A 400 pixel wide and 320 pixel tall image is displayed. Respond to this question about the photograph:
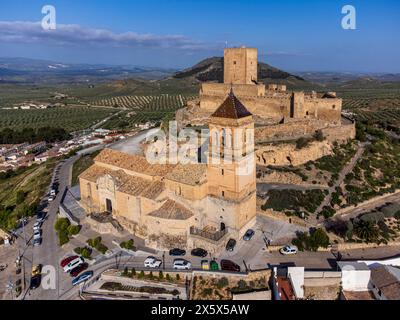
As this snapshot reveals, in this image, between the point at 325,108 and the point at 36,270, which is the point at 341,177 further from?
the point at 36,270

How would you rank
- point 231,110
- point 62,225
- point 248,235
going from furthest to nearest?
point 62,225 < point 248,235 < point 231,110

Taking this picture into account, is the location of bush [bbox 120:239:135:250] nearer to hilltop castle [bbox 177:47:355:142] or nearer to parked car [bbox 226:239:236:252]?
parked car [bbox 226:239:236:252]

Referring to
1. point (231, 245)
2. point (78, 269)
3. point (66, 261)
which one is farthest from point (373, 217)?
point (66, 261)

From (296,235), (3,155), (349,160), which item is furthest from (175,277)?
(3,155)

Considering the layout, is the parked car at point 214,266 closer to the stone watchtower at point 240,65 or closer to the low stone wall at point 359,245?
the low stone wall at point 359,245

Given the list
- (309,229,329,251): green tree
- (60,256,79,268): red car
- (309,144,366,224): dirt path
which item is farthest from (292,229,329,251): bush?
(60,256,79,268): red car

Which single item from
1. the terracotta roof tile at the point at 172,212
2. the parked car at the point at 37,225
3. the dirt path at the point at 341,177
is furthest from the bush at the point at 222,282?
the parked car at the point at 37,225
